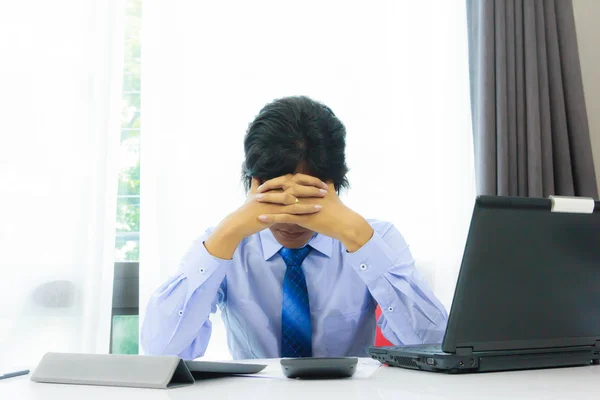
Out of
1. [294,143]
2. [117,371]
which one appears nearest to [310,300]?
[294,143]

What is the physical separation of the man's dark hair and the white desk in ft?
2.06

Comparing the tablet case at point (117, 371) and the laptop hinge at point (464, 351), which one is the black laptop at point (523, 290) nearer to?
the laptop hinge at point (464, 351)

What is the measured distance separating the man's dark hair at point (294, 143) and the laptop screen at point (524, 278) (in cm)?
63

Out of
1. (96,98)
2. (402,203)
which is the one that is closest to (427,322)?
(402,203)

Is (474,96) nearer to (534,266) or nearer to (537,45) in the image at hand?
(537,45)

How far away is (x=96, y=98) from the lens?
222 centimetres

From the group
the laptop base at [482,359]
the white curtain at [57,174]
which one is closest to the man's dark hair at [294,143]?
the laptop base at [482,359]

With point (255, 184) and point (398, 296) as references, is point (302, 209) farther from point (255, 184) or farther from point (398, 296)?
point (398, 296)

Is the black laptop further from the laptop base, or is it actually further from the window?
the window

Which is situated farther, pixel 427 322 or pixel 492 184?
pixel 492 184

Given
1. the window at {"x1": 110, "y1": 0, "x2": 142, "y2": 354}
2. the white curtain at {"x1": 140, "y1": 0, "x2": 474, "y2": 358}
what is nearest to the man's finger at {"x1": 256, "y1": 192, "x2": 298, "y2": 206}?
the white curtain at {"x1": 140, "y1": 0, "x2": 474, "y2": 358}

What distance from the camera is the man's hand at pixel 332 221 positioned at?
4.43 ft

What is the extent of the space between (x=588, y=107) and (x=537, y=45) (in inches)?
15.6

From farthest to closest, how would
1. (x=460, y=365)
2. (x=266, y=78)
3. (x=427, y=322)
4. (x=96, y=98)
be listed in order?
(x=266, y=78), (x=96, y=98), (x=427, y=322), (x=460, y=365)
